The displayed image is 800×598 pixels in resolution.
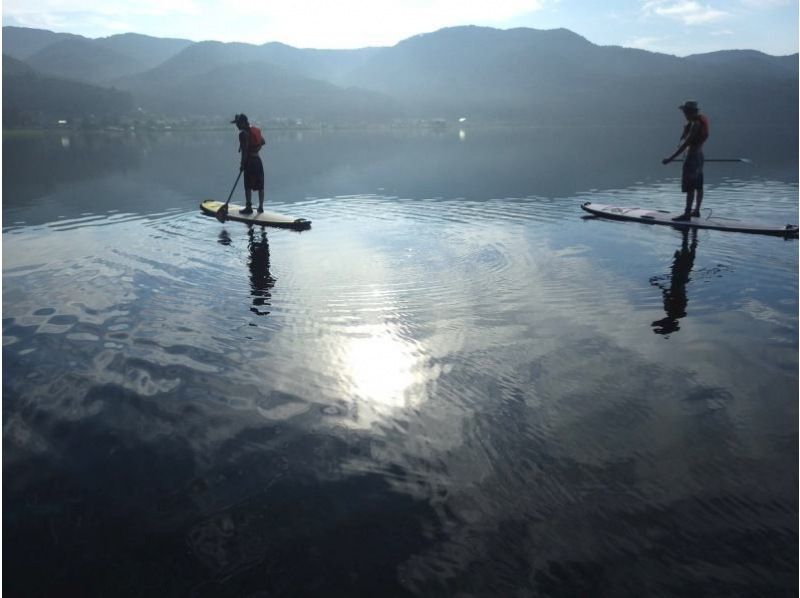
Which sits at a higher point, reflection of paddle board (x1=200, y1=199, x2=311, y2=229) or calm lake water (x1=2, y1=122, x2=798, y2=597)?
reflection of paddle board (x1=200, y1=199, x2=311, y2=229)

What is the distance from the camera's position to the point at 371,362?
7.53 meters

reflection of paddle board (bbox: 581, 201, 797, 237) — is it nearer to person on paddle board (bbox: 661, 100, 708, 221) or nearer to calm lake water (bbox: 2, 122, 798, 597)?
person on paddle board (bbox: 661, 100, 708, 221)

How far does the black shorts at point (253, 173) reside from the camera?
57.1ft

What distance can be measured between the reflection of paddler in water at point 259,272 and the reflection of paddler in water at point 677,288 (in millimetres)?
7259

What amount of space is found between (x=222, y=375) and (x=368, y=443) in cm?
273

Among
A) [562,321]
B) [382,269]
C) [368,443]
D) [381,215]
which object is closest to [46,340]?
[368,443]

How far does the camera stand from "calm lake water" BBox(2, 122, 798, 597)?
4188mm

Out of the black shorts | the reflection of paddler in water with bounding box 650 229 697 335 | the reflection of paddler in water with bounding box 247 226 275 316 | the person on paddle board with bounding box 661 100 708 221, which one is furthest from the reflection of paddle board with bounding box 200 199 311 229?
the person on paddle board with bounding box 661 100 708 221

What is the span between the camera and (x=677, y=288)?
1080cm

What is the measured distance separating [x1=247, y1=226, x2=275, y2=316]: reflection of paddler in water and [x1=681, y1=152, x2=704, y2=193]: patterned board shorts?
13119 mm

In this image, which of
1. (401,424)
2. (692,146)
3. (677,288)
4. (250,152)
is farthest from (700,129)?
(401,424)

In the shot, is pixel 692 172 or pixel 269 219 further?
pixel 269 219

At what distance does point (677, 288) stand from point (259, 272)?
31.1ft

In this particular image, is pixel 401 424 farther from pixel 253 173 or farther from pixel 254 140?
pixel 253 173
